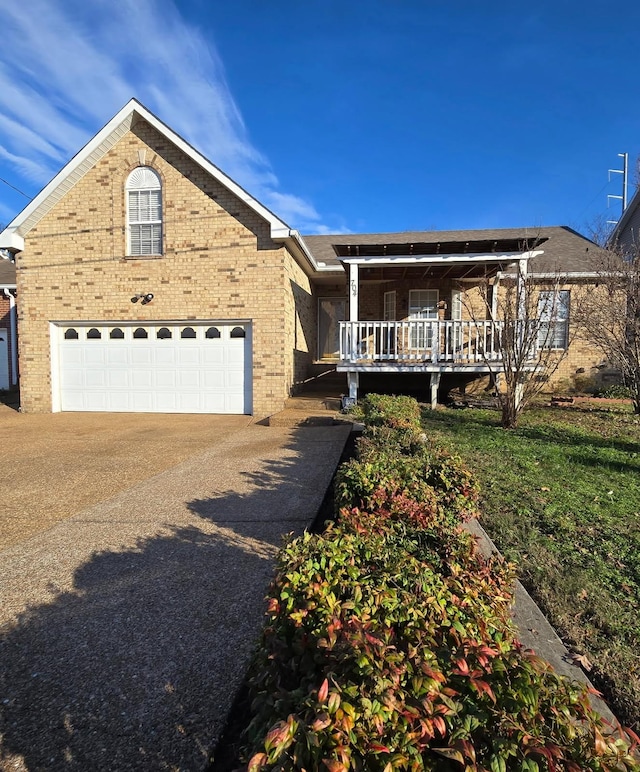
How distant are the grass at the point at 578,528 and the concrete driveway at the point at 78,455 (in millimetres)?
4253

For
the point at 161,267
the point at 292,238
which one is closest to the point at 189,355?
the point at 161,267

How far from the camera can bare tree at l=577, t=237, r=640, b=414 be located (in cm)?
868

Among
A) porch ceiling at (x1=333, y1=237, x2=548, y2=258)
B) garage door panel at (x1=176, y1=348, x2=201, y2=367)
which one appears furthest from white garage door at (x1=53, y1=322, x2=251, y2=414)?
porch ceiling at (x1=333, y1=237, x2=548, y2=258)

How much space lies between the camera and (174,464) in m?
6.77

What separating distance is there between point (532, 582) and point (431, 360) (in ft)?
28.1

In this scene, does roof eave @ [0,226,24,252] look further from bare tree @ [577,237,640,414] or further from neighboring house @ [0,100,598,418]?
bare tree @ [577,237,640,414]

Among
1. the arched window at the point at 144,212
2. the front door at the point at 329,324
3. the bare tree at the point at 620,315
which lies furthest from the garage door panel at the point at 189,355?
the bare tree at the point at 620,315

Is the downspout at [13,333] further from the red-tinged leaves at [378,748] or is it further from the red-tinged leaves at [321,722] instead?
the red-tinged leaves at [378,748]

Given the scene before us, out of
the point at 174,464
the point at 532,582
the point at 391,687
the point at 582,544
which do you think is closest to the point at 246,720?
the point at 391,687

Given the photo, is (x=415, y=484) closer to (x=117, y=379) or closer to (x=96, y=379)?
(x=117, y=379)

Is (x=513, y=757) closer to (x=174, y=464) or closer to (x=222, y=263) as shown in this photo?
(x=174, y=464)

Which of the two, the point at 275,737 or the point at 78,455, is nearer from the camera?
the point at 275,737

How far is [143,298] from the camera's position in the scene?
11.6m

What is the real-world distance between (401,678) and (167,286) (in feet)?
37.8
